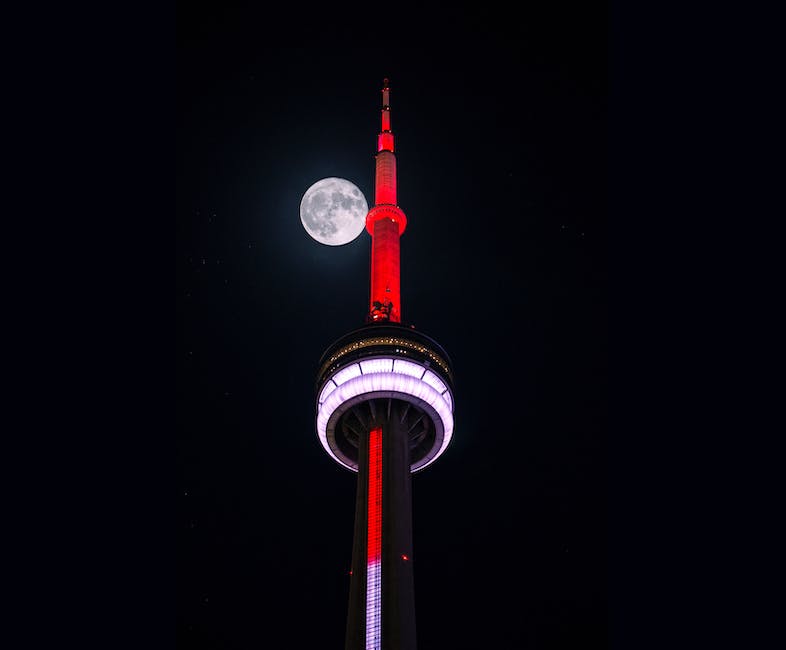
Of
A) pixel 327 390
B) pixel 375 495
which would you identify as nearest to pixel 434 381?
pixel 327 390

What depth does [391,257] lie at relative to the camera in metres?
67.4

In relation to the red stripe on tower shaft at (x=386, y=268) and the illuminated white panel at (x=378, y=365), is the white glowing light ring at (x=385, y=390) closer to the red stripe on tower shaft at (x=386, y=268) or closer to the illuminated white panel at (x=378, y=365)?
the illuminated white panel at (x=378, y=365)

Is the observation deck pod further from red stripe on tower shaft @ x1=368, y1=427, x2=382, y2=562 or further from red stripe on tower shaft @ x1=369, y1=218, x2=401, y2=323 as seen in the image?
red stripe on tower shaft @ x1=369, y1=218, x2=401, y2=323

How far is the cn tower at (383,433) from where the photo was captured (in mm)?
48156

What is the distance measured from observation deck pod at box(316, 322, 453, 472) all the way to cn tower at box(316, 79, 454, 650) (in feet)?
0.22

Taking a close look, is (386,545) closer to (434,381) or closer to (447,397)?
(434,381)

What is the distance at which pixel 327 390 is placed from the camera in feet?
Answer: 192

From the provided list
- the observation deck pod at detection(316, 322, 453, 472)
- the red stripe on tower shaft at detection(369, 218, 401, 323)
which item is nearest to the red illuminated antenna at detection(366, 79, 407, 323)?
the red stripe on tower shaft at detection(369, 218, 401, 323)

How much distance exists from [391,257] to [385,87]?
21.8 metres

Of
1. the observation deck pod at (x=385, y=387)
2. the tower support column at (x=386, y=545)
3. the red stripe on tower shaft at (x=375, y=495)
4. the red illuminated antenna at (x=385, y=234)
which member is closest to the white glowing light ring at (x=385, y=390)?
the observation deck pod at (x=385, y=387)

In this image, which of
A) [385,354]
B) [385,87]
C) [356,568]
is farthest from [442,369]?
[385,87]

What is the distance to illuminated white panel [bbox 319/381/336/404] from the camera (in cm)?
5809

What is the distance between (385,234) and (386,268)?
142 inches

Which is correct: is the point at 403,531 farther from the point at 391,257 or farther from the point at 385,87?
the point at 385,87
